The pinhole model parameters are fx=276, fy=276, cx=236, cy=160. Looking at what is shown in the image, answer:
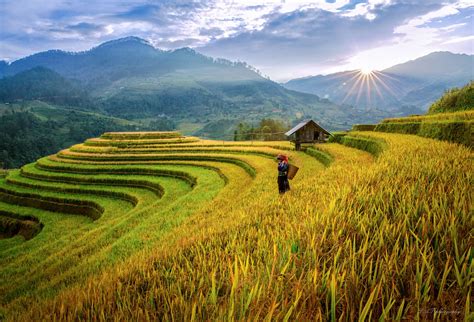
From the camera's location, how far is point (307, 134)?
990 inches

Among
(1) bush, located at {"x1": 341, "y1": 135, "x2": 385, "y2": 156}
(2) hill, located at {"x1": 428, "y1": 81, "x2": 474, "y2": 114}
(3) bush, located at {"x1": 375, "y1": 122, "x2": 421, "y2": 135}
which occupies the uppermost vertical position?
(2) hill, located at {"x1": 428, "y1": 81, "x2": 474, "y2": 114}

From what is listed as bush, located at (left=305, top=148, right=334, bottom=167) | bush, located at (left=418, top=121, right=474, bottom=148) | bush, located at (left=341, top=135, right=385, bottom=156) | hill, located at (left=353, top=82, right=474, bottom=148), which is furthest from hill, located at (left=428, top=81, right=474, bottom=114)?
bush, located at (left=305, top=148, right=334, bottom=167)

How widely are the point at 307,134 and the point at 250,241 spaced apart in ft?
74.1

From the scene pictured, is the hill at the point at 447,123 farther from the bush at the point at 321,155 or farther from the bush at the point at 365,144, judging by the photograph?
the bush at the point at 321,155

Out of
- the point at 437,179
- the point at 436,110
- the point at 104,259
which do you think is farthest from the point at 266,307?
the point at 436,110

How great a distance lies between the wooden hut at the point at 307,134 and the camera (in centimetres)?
2438

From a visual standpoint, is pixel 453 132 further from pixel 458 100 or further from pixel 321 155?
pixel 458 100

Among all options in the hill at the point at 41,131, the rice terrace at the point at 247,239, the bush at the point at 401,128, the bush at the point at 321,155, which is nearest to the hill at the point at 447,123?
the bush at the point at 401,128

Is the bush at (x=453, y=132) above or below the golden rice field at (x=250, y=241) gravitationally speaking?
above

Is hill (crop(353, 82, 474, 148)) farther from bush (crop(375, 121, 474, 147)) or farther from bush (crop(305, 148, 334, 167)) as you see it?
bush (crop(305, 148, 334, 167))

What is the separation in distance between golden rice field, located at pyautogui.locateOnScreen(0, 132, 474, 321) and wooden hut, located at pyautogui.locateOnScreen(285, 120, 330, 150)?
2.95 meters

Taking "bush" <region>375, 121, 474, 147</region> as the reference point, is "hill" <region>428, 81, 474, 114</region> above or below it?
above

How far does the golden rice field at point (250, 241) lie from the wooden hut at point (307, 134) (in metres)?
2.95

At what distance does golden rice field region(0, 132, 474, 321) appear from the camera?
1822 mm
